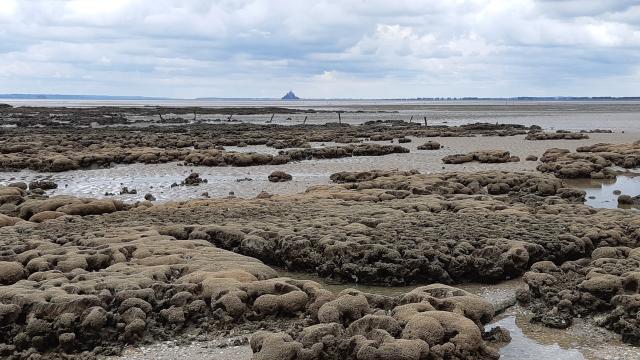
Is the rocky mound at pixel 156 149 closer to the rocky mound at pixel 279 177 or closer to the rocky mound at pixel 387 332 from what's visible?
the rocky mound at pixel 279 177

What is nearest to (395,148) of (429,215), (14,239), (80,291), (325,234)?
(429,215)

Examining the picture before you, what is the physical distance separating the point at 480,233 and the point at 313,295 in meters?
5.59

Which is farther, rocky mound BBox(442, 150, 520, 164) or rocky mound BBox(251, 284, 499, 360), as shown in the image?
rocky mound BBox(442, 150, 520, 164)

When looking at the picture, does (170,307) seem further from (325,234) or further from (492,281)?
(492,281)

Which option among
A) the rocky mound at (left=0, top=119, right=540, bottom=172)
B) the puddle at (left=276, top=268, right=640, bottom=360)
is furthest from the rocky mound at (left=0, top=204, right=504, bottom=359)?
the rocky mound at (left=0, top=119, right=540, bottom=172)

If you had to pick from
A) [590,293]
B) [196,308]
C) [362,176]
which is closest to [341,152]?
[362,176]

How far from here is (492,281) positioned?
1252cm

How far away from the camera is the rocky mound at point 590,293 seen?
387 inches

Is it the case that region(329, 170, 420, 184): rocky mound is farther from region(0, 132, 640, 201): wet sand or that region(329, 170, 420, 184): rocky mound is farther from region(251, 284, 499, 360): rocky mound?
region(251, 284, 499, 360): rocky mound

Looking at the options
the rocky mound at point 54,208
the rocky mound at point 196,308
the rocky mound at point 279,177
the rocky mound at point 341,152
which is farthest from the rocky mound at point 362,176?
the rocky mound at point 196,308

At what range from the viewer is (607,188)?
24.9m

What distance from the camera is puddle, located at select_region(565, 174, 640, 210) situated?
21069 mm

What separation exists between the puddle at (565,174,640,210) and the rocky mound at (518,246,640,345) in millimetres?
9215

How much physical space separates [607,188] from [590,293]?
52.7 feet
